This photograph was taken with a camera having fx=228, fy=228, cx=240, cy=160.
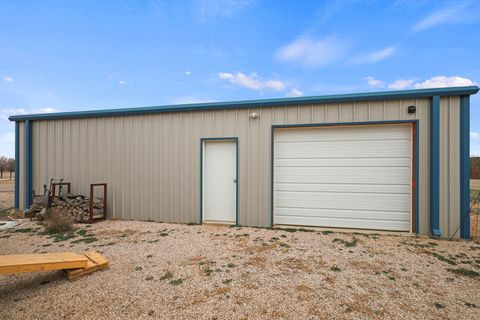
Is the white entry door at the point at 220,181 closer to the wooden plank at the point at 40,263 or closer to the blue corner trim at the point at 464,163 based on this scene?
the wooden plank at the point at 40,263

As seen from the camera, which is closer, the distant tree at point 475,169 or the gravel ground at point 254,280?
the gravel ground at point 254,280

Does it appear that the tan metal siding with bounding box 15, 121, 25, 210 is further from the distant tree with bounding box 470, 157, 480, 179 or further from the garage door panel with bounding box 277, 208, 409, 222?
the distant tree with bounding box 470, 157, 480, 179

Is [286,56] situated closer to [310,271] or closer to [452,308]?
[310,271]

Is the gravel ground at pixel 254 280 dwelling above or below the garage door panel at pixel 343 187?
below

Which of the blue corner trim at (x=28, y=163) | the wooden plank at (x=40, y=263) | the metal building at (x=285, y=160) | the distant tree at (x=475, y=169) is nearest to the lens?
the wooden plank at (x=40, y=263)

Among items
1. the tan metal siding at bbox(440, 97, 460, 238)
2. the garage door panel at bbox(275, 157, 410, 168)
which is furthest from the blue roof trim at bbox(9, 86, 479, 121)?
the garage door panel at bbox(275, 157, 410, 168)

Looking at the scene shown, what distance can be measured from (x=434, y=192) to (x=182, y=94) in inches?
304

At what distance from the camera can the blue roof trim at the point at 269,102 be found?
14.5 ft

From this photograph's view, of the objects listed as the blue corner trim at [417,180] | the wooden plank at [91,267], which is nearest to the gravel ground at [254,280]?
the wooden plank at [91,267]

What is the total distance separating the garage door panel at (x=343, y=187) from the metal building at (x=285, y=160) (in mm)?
21

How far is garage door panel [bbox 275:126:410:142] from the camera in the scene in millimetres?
4766

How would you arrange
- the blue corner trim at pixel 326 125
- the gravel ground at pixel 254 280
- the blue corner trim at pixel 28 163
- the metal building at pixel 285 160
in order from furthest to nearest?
1. the blue corner trim at pixel 28 163
2. the blue corner trim at pixel 326 125
3. the metal building at pixel 285 160
4. the gravel ground at pixel 254 280

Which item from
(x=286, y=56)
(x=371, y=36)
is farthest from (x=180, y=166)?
(x=371, y=36)

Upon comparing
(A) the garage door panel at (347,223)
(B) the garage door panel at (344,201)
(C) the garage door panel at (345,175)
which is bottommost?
(A) the garage door panel at (347,223)
